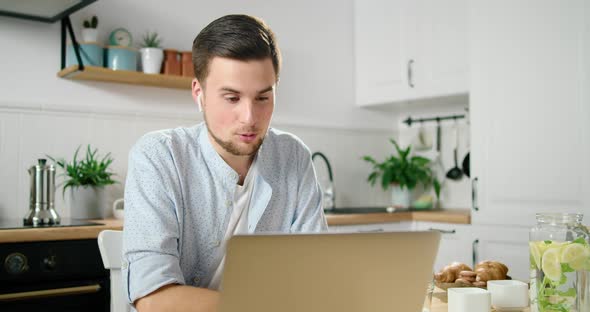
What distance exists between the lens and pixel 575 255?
109cm

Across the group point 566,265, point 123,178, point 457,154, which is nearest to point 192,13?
point 123,178

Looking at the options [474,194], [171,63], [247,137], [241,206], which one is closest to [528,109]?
[474,194]

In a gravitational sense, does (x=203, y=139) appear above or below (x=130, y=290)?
above

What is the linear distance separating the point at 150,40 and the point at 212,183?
185cm

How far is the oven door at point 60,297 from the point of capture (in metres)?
2.07

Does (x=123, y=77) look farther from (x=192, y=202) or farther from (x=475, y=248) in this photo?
(x=475, y=248)

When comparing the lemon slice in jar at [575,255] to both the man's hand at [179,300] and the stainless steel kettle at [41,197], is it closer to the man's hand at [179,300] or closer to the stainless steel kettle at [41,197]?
the man's hand at [179,300]

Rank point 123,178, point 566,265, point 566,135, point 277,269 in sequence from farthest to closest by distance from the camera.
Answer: point 123,178
point 566,135
point 566,265
point 277,269

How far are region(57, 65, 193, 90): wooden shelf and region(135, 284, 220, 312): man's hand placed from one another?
5.95 feet

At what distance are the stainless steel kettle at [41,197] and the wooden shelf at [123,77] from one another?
497mm

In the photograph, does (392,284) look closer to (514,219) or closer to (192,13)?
(514,219)

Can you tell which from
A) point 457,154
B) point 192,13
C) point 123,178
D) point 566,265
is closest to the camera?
point 566,265

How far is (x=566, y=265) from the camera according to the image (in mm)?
1091

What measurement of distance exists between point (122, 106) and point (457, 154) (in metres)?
1.97
